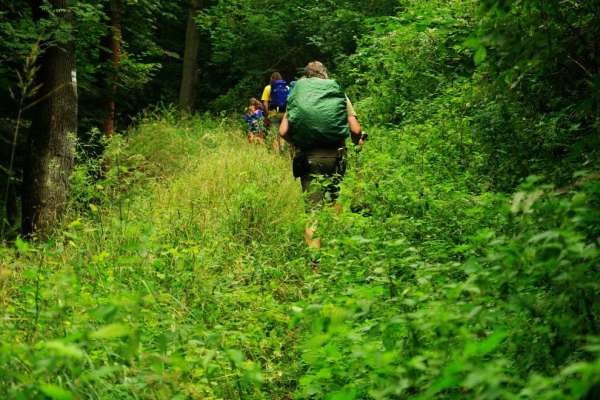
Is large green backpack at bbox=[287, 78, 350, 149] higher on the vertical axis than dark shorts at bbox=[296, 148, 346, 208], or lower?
higher

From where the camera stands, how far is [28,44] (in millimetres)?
9625

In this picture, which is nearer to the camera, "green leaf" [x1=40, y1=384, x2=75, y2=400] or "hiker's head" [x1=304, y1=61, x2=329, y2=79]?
"green leaf" [x1=40, y1=384, x2=75, y2=400]

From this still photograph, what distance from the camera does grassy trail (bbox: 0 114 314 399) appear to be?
2963 millimetres

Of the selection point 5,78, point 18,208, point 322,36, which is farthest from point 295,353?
point 322,36

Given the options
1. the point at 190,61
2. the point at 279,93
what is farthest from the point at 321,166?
the point at 190,61

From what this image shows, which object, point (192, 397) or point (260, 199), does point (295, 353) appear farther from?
point (260, 199)

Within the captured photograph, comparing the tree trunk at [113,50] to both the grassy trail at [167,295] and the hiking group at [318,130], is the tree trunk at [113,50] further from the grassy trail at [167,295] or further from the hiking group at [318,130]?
the hiking group at [318,130]

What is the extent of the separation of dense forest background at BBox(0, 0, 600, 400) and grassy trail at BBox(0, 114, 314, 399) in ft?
0.08


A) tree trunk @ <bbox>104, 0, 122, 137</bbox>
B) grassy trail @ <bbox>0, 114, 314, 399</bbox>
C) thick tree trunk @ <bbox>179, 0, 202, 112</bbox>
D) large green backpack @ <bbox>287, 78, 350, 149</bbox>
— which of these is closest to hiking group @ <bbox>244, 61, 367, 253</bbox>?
large green backpack @ <bbox>287, 78, 350, 149</bbox>

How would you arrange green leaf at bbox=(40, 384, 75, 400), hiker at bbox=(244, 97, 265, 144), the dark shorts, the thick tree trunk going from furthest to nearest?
the thick tree trunk
hiker at bbox=(244, 97, 265, 144)
the dark shorts
green leaf at bbox=(40, 384, 75, 400)

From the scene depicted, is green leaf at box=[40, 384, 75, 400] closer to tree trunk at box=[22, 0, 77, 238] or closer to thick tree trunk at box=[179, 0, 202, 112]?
tree trunk at box=[22, 0, 77, 238]

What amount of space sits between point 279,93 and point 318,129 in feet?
24.4

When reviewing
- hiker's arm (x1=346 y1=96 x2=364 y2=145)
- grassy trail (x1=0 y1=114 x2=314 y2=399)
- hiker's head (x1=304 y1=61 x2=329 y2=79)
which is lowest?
grassy trail (x1=0 y1=114 x2=314 y2=399)

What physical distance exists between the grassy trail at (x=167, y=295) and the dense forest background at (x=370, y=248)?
3 centimetres
